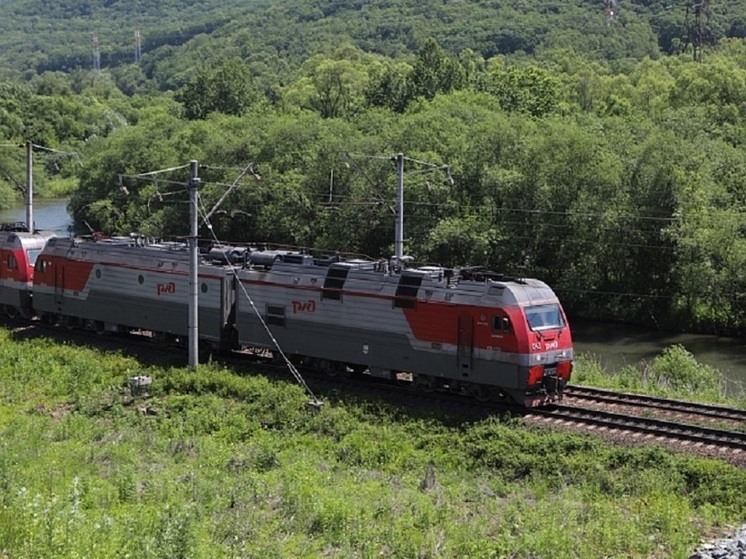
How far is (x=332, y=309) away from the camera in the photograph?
31.3 metres

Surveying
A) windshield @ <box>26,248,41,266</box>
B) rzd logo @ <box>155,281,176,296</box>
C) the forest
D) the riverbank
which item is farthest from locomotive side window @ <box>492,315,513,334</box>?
windshield @ <box>26,248,41,266</box>

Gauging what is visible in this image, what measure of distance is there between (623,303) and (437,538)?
130 ft

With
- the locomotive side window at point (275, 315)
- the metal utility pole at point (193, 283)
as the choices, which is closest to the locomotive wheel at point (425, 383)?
the locomotive side window at point (275, 315)

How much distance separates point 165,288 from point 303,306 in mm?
6615

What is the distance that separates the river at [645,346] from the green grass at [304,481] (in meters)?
18.0

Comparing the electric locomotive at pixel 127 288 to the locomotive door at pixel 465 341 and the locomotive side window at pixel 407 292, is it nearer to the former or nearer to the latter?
the locomotive side window at pixel 407 292

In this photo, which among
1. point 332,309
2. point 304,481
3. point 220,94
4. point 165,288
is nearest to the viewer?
point 304,481

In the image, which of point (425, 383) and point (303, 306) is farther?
point (303, 306)

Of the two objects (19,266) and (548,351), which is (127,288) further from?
(548,351)

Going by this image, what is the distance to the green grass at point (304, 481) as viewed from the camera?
17047mm

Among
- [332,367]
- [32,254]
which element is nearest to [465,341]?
[332,367]

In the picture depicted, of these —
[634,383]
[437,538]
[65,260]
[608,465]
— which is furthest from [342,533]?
[65,260]

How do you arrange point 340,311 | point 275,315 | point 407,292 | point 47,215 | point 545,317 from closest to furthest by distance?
point 545,317 → point 407,292 → point 340,311 → point 275,315 → point 47,215

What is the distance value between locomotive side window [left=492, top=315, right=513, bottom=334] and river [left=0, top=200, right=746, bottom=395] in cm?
1576
